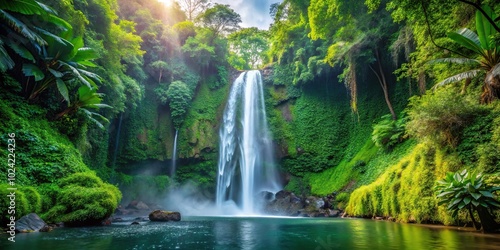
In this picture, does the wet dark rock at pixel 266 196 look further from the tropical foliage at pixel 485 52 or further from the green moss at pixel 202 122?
the tropical foliage at pixel 485 52

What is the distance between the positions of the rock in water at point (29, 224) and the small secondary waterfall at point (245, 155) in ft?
45.9

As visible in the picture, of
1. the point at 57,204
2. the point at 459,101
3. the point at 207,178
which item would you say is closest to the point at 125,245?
the point at 57,204

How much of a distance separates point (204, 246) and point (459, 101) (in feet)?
27.2

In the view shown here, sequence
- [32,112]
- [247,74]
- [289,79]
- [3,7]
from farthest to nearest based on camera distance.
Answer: [247,74]
[289,79]
[32,112]
[3,7]

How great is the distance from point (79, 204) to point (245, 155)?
14.3 metres

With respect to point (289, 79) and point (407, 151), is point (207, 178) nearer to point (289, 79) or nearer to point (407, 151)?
point (289, 79)

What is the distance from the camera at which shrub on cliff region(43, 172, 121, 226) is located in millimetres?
8711

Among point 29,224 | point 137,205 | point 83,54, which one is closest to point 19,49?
point 83,54

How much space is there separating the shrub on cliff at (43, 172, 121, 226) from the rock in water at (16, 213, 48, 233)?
118 centimetres

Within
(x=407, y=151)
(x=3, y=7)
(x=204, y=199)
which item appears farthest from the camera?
(x=204, y=199)

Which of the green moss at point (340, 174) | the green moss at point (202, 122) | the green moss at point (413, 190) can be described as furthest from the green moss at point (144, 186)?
the green moss at point (413, 190)

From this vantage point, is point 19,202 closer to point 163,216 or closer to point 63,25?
point 163,216

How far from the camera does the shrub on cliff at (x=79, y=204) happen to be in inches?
343

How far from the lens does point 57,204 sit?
8.87 m
